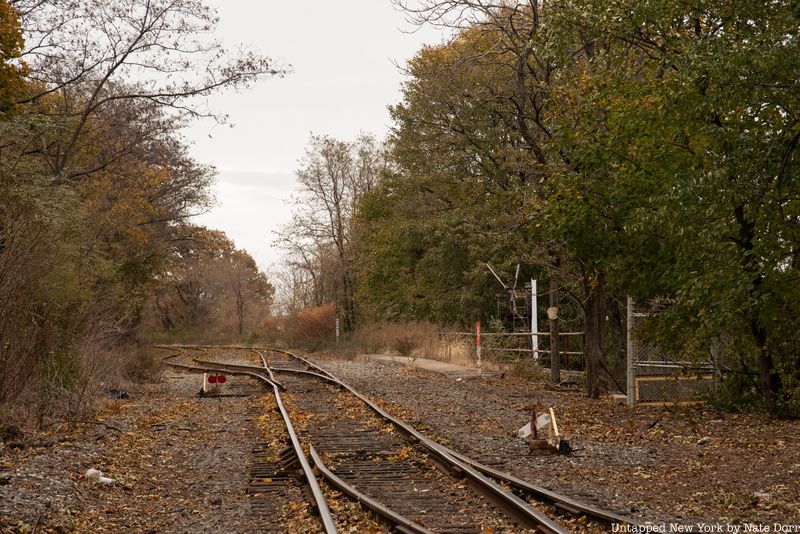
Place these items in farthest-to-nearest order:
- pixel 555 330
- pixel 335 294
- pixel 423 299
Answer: pixel 335 294 → pixel 423 299 → pixel 555 330

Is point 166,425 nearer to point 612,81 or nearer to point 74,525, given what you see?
point 74,525

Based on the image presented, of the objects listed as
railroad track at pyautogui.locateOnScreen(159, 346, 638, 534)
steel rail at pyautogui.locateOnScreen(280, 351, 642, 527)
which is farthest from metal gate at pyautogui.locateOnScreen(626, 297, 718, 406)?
steel rail at pyautogui.locateOnScreen(280, 351, 642, 527)

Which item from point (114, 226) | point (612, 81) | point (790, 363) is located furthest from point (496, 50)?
point (114, 226)

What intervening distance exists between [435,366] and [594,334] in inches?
363

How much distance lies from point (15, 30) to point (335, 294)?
35957mm

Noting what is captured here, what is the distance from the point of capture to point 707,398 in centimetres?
1560

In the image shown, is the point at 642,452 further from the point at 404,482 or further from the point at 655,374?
the point at 655,374

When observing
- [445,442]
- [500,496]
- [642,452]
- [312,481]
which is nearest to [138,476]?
[312,481]

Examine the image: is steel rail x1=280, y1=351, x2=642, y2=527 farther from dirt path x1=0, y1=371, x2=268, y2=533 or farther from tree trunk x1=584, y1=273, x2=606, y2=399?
tree trunk x1=584, y1=273, x2=606, y2=399

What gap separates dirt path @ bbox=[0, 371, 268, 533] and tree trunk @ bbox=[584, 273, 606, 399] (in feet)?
24.1

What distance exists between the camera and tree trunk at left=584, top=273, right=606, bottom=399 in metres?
18.5

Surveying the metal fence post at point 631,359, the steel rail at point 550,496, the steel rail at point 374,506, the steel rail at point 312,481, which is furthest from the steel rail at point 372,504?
the metal fence post at point 631,359

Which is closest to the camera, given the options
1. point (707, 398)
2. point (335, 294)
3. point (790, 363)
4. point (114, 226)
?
point (790, 363)

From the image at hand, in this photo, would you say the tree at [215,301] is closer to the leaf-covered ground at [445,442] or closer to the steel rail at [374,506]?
the leaf-covered ground at [445,442]
